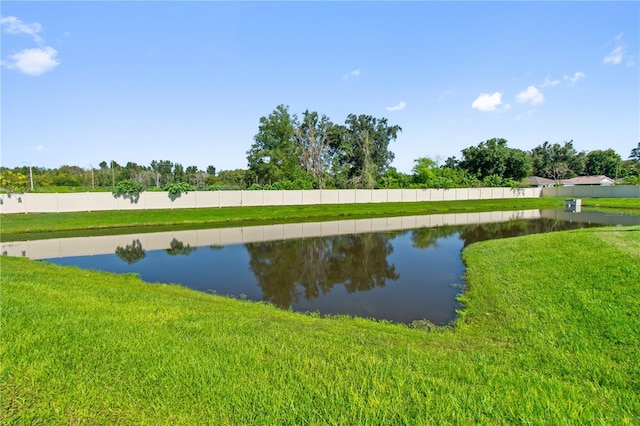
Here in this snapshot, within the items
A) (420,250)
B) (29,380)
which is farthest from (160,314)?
(420,250)

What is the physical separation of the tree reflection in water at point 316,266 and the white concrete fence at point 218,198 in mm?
17265

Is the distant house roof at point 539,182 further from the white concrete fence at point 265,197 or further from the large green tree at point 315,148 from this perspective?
the large green tree at point 315,148

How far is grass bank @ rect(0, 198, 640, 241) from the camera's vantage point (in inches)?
827

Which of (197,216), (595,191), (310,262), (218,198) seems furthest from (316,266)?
(595,191)

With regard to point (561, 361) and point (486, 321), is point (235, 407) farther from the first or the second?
point (486, 321)

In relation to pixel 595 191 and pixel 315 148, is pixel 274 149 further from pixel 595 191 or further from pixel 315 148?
pixel 595 191

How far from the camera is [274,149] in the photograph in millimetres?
48812

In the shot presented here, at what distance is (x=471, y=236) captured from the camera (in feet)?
59.9

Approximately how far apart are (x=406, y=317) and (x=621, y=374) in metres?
3.65

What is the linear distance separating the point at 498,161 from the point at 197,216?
4741cm

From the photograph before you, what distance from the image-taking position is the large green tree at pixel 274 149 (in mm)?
47312

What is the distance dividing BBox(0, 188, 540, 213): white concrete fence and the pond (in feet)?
36.4

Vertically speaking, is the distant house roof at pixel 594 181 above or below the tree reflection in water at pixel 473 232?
above

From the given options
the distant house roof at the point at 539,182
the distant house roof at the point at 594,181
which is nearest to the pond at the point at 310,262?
the distant house roof at the point at 539,182
